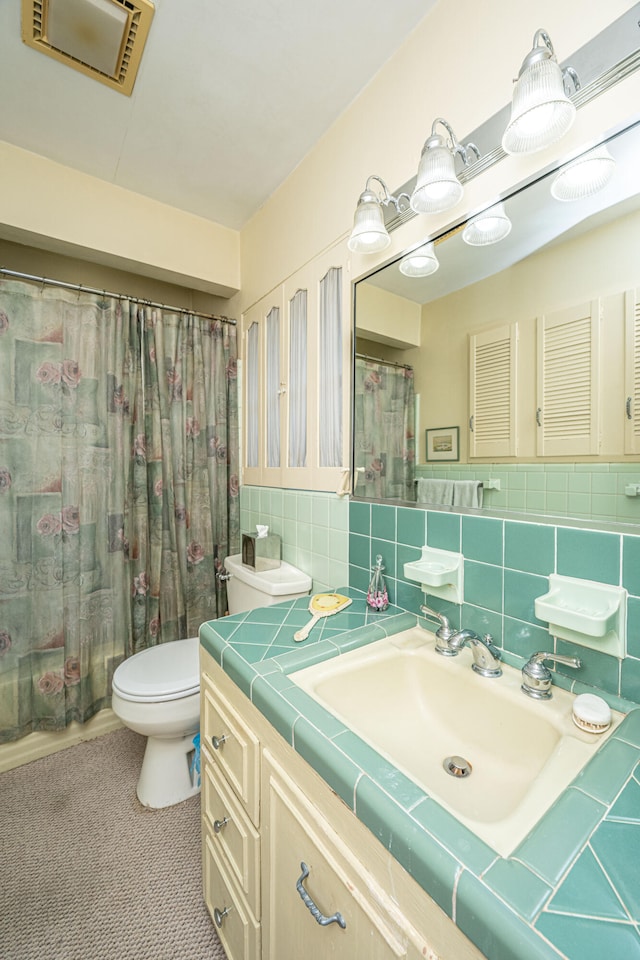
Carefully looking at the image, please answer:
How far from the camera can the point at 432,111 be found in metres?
1.05

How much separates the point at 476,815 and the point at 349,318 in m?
1.33

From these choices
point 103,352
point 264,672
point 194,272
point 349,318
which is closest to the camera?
point 264,672

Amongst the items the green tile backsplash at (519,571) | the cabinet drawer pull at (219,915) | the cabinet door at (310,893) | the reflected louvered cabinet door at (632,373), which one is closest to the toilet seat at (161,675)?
the cabinet drawer pull at (219,915)

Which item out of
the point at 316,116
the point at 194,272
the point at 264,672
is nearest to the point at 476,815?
the point at 264,672

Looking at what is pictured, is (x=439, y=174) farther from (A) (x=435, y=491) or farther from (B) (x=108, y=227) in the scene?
(B) (x=108, y=227)

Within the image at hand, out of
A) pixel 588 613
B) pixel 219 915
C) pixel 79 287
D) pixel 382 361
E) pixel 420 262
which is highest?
pixel 79 287

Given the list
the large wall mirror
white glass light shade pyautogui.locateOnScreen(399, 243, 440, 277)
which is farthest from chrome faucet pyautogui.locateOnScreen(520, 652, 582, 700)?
white glass light shade pyautogui.locateOnScreen(399, 243, 440, 277)

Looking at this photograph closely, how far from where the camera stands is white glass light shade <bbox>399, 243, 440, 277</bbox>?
1.07m

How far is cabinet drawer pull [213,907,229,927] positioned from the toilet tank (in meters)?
0.76

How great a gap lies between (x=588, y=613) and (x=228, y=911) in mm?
1093

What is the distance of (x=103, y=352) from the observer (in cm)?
178

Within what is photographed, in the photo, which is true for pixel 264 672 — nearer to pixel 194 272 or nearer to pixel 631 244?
pixel 631 244

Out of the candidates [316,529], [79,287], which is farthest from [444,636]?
[79,287]

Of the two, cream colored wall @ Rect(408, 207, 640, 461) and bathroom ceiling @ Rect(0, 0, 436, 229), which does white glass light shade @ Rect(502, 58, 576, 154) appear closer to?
cream colored wall @ Rect(408, 207, 640, 461)
